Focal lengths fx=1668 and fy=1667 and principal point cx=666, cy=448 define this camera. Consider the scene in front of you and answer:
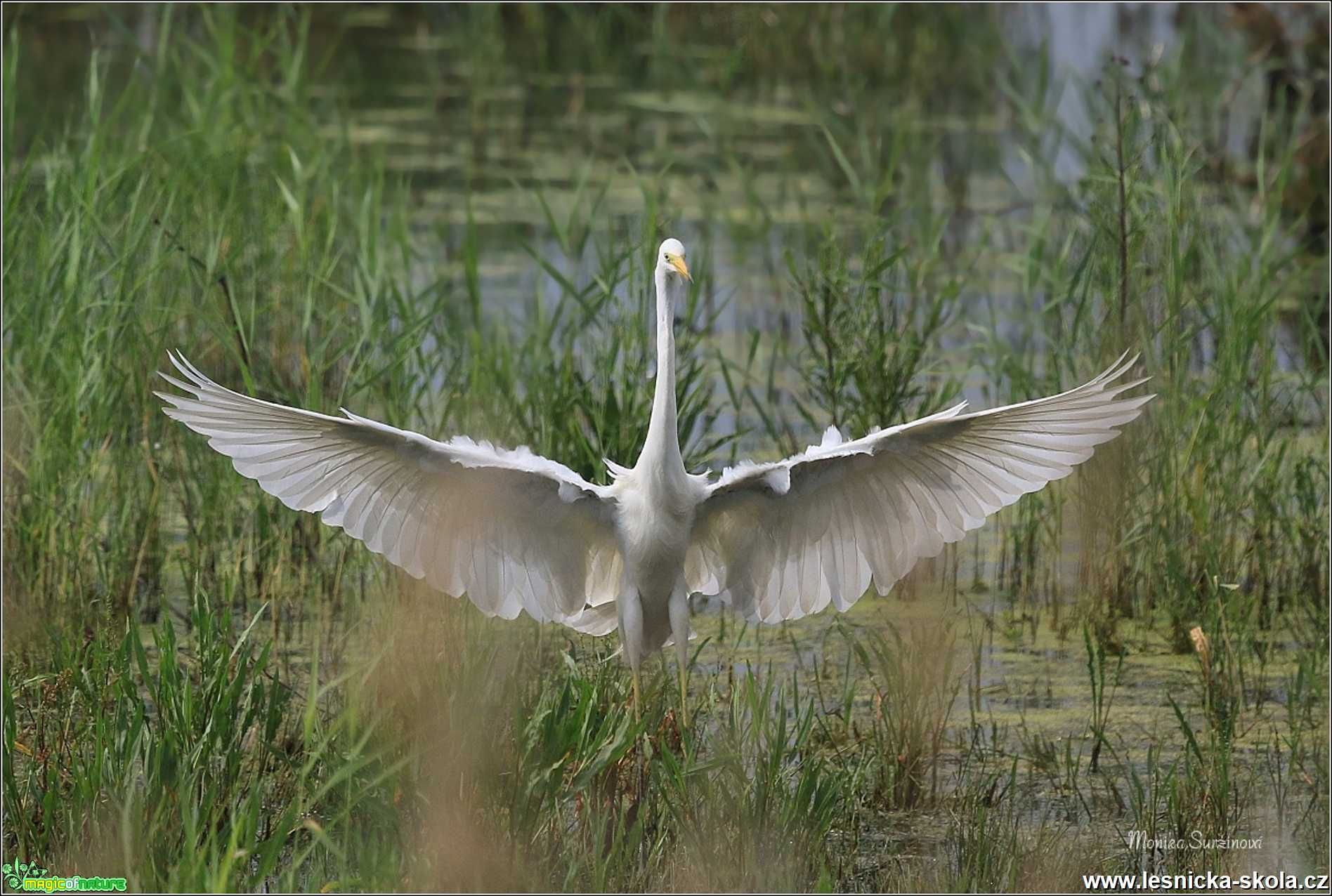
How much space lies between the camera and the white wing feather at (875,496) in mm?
3771

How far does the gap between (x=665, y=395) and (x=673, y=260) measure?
0.33 metres

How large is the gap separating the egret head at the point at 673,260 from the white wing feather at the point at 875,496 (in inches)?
19.3

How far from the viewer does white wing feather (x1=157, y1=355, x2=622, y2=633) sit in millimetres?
3746

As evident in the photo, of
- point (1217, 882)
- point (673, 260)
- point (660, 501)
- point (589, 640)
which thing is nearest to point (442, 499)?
point (660, 501)

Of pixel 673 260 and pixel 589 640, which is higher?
pixel 673 260

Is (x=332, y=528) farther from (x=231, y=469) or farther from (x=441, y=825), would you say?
(x=441, y=825)

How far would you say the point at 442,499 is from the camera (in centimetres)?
406

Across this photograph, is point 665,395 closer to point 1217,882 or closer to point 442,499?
point 442,499

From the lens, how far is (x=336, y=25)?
42.0 ft

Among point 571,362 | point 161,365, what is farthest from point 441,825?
point 161,365

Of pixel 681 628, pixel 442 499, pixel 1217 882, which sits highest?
pixel 442 499

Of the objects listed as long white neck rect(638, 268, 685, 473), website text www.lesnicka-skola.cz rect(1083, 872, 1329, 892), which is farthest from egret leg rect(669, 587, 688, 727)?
website text www.lesnicka-skola.cz rect(1083, 872, 1329, 892)

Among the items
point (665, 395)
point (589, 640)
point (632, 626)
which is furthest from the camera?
point (589, 640)

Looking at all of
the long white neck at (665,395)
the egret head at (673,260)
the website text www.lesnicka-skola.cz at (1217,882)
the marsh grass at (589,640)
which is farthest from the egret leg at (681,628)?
the website text www.lesnicka-skola.cz at (1217,882)
